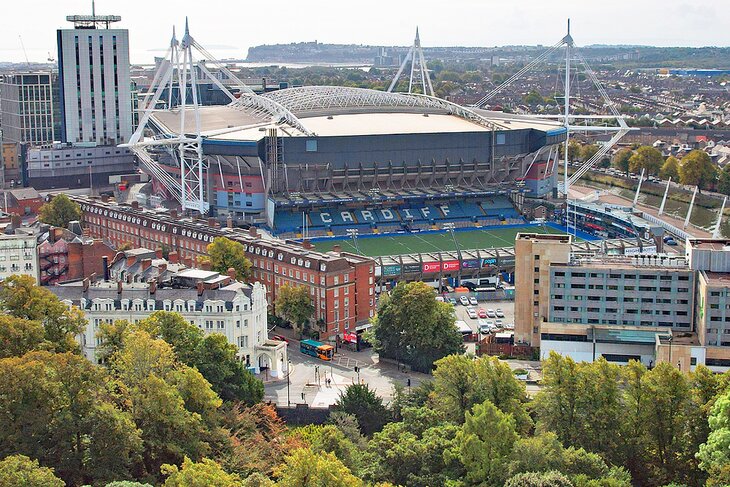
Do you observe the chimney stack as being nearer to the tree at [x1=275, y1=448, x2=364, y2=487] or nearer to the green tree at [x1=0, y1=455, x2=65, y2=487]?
the green tree at [x1=0, y1=455, x2=65, y2=487]

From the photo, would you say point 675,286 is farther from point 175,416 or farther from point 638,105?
point 638,105

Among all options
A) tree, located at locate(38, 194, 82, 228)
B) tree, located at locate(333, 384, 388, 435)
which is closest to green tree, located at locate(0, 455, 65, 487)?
tree, located at locate(333, 384, 388, 435)

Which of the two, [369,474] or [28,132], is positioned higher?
[28,132]

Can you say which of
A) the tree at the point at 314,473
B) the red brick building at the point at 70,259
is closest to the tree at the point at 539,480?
the tree at the point at 314,473

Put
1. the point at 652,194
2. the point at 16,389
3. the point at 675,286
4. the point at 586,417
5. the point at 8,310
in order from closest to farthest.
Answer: the point at 16,389, the point at 586,417, the point at 8,310, the point at 675,286, the point at 652,194

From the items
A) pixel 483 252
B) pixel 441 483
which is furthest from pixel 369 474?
pixel 483 252

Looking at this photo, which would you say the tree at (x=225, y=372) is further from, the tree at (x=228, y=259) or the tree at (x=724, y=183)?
the tree at (x=724, y=183)

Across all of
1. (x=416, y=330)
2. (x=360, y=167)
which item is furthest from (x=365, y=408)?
(x=360, y=167)
